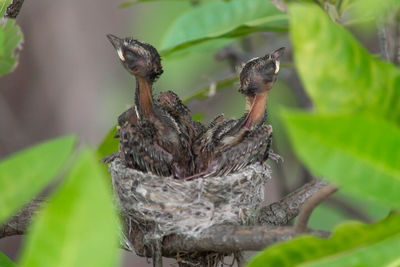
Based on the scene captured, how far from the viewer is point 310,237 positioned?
3.04ft

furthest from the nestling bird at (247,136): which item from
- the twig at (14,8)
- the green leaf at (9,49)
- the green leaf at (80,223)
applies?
the green leaf at (80,223)

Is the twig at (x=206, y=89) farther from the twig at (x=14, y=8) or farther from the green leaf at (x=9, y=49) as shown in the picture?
the green leaf at (x=9, y=49)

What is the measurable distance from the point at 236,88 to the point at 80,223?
2.03 m

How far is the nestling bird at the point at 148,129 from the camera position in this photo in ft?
7.25

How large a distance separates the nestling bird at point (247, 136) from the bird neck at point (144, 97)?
24 centimetres

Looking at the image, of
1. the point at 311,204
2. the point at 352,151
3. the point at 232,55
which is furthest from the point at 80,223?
the point at 232,55

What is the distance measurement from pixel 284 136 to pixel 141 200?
187cm

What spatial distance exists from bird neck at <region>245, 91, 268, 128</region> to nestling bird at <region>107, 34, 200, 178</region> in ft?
0.81

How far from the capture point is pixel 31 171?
84 centimetres

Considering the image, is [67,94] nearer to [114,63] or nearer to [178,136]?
[114,63]

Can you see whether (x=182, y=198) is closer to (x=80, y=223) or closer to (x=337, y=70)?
(x=337, y=70)

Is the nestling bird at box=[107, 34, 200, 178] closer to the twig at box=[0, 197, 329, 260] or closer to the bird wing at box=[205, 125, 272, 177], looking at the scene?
the bird wing at box=[205, 125, 272, 177]

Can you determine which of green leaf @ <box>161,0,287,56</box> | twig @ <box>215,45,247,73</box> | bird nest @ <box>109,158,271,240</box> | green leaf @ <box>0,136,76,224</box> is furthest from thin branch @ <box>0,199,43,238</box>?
twig @ <box>215,45,247,73</box>

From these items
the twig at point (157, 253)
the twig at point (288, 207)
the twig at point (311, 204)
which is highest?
the twig at point (288, 207)
